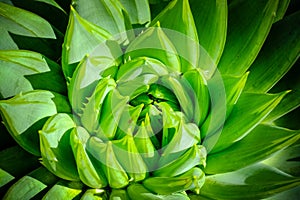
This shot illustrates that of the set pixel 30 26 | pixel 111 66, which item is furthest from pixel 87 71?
pixel 30 26

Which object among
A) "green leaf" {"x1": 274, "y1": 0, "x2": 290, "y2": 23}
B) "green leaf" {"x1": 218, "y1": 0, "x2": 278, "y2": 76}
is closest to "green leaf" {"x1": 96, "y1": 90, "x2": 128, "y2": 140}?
"green leaf" {"x1": 218, "y1": 0, "x2": 278, "y2": 76}

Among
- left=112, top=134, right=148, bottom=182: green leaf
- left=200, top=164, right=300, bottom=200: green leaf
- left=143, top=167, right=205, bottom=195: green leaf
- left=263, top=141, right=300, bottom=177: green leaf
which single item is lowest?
left=263, top=141, right=300, bottom=177: green leaf

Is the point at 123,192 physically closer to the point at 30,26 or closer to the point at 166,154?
the point at 166,154

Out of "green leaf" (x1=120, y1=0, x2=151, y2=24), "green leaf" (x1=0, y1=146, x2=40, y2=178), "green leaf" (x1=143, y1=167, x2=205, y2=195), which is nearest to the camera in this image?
"green leaf" (x1=143, y1=167, x2=205, y2=195)

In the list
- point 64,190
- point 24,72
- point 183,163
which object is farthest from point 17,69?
point 183,163

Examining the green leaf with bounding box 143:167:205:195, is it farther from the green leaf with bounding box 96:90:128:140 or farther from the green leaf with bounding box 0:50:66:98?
the green leaf with bounding box 0:50:66:98

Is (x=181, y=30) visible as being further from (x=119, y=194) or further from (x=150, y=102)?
(x=119, y=194)
